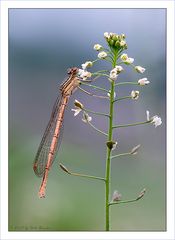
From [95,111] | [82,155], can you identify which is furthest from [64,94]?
[82,155]

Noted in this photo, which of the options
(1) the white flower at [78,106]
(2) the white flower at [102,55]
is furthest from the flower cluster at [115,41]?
(1) the white flower at [78,106]

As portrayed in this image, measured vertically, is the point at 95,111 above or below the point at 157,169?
above

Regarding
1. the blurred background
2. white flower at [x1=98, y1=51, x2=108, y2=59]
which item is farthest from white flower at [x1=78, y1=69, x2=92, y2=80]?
the blurred background

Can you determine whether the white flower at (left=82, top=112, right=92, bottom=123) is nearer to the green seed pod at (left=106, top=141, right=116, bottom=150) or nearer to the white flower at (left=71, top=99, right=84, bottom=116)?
the white flower at (left=71, top=99, right=84, bottom=116)

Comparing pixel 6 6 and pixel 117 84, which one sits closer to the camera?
pixel 117 84

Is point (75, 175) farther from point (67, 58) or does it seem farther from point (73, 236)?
point (67, 58)

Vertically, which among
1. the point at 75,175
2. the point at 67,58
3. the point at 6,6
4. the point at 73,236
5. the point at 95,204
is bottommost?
the point at 73,236
